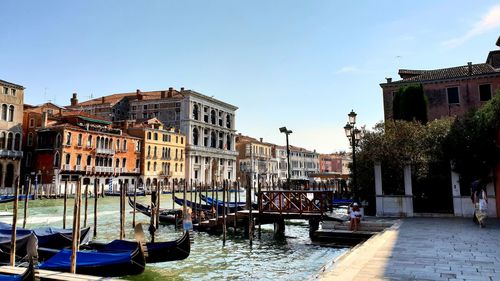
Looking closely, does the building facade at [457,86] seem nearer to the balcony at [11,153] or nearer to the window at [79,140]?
the window at [79,140]

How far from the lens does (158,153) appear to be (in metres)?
43.7

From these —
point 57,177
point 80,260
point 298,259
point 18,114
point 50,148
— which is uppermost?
point 18,114

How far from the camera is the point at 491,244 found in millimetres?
7297

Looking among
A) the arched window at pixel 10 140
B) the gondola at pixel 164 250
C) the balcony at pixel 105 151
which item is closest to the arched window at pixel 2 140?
the arched window at pixel 10 140

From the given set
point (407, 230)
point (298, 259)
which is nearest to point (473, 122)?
point (407, 230)

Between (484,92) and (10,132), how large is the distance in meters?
36.1

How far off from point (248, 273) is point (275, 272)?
2.09ft

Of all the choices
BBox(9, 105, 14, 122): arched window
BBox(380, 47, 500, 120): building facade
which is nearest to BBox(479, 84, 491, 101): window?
BBox(380, 47, 500, 120): building facade

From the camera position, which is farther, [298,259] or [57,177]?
[57,177]

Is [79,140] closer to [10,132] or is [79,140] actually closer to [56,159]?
[56,159]

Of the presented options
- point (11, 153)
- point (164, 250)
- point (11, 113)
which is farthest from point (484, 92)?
point (11, 113)

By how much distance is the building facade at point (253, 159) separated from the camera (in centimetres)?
6525

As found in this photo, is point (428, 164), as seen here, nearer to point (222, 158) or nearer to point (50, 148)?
point (50, 148)

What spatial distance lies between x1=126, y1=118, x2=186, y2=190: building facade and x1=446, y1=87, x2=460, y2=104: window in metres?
27.4
